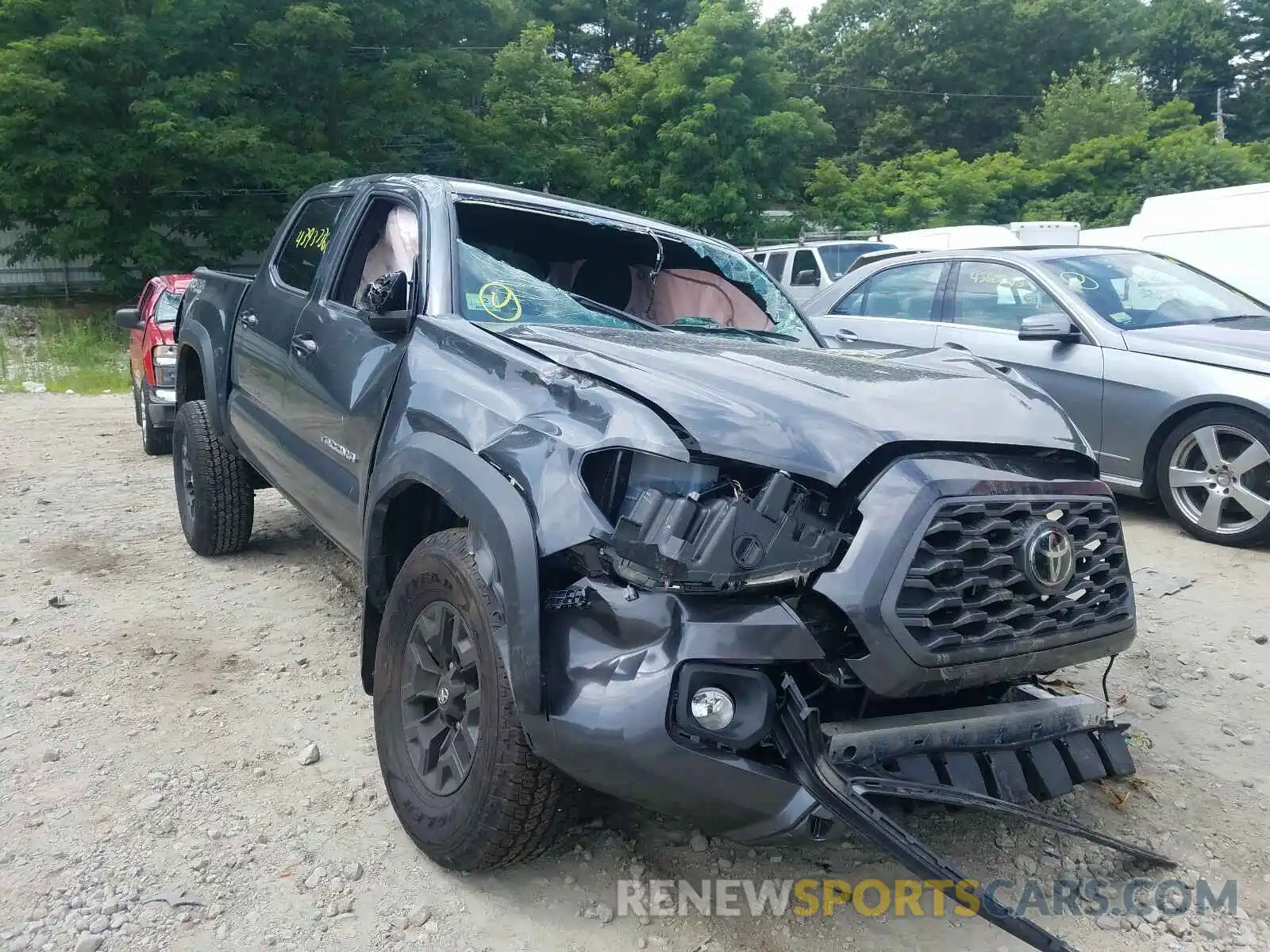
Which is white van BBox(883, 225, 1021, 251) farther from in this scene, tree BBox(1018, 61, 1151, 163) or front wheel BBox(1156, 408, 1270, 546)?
tree BBox(1018, 61, 1151, 163)

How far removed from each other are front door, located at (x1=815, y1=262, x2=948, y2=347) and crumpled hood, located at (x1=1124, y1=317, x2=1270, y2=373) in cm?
141

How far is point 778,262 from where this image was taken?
16.3 metres

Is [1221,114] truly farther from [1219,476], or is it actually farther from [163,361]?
[163,361]

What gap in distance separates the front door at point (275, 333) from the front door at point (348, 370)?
0.16m

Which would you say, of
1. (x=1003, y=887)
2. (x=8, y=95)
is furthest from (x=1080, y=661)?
(x=8, y=95)

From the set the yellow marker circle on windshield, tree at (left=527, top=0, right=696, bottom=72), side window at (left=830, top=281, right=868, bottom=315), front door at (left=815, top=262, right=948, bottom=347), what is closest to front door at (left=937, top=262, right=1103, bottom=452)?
front door at (left=815, top=262, right=948, bottom=347)

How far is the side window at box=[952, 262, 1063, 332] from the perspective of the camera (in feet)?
21.5

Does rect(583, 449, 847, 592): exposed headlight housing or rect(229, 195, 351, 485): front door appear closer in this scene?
rect(583, 449, 847, 592): exposed headlight housing

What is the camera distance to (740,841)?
222 centimetres

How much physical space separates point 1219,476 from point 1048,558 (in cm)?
401

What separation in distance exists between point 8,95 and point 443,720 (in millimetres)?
21085

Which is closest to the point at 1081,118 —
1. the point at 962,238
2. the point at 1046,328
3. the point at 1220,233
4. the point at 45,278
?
the point at 962,238

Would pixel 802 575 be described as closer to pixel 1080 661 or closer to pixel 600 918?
pixel 1080 661

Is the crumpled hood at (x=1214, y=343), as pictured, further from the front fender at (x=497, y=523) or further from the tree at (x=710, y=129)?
the tree at (x=710, y=129)
